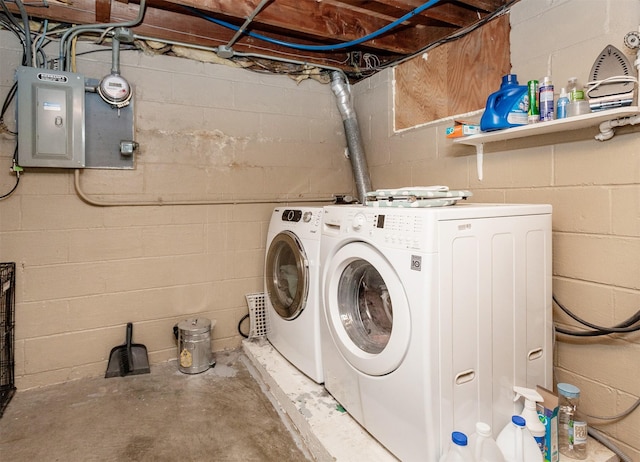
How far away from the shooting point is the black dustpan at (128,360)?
7.70ft

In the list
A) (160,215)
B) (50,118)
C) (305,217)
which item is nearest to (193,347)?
(160,215)

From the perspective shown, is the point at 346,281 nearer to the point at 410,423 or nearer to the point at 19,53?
the point at 410,423

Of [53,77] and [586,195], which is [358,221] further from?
[53,77]

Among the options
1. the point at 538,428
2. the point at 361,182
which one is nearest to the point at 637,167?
the point at 538,428

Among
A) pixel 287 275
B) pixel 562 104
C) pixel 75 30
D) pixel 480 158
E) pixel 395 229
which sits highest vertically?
pixel 75 30

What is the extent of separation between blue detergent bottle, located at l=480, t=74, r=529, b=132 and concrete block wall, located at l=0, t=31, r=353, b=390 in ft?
4.89

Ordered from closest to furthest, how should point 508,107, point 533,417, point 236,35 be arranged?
point 533,417 → point 508,107 → point 236,35

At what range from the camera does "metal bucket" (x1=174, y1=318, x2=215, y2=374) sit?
238 cm

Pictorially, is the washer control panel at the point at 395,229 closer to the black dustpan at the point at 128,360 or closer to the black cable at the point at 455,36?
the black cable at the point at 455,36

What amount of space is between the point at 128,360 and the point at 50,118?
1.54 m

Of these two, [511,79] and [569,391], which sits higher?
[511,79]

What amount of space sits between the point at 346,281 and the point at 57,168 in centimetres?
188

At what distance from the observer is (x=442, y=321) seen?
4.21 ft

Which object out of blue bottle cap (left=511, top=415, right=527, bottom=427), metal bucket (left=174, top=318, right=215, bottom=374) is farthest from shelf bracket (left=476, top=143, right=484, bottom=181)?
metal bucket (left=174, top=318, right=215, bottom=374)
